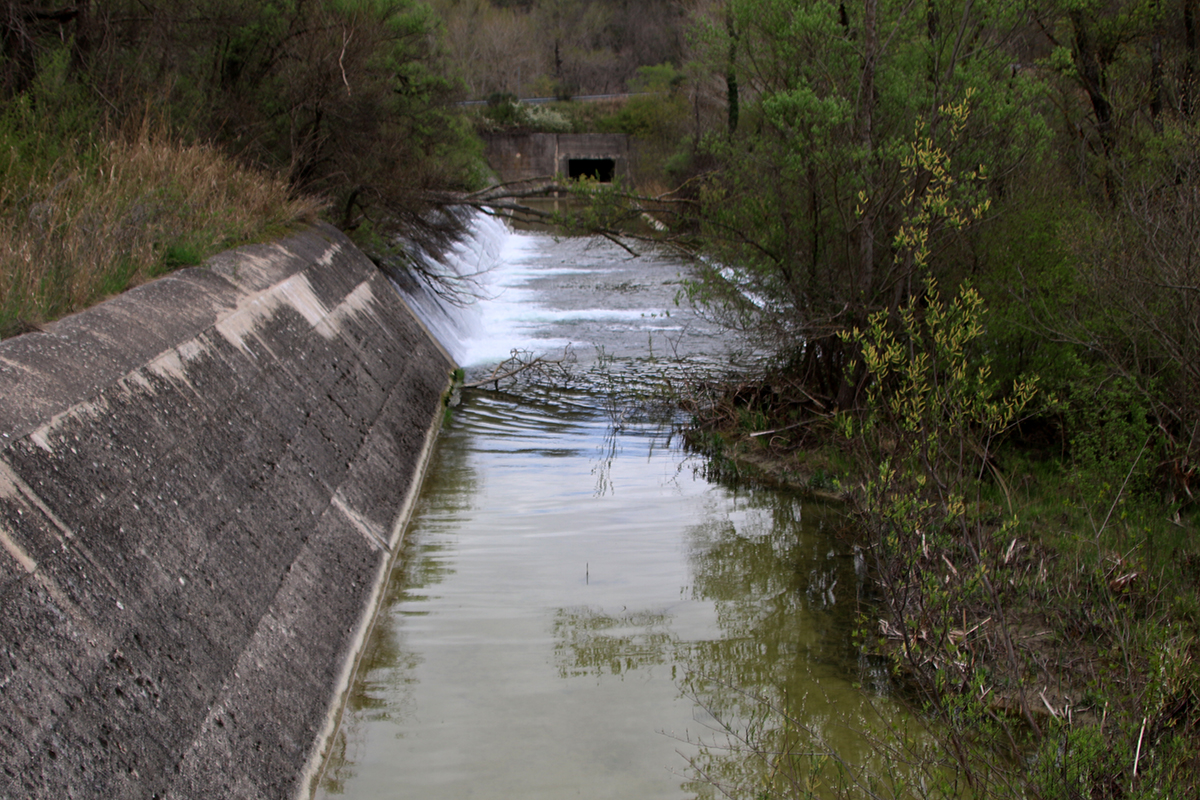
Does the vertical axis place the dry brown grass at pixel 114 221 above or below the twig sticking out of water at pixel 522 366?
above

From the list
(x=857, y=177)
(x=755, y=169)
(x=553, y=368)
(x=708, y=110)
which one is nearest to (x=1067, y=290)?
(x=857, y=177)

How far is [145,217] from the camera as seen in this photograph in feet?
29.0

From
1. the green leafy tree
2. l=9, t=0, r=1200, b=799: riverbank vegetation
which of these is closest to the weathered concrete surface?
l=9, t=0, r=1200, b=799: riverbank vegetation

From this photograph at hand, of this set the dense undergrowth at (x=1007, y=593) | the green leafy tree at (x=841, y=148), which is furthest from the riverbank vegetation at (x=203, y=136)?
the green leafy tree at (x=841, y=148)

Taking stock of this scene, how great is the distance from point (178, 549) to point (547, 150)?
5328 cm

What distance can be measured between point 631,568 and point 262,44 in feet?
39.1

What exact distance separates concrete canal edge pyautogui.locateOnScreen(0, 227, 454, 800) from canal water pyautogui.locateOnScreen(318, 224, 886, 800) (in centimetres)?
39

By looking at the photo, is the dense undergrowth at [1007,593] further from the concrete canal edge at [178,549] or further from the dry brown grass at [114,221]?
the dry brown grass at [114,221]

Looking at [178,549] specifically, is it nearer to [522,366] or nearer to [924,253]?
[924,253]

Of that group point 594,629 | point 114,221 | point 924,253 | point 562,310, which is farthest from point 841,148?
point 562,310

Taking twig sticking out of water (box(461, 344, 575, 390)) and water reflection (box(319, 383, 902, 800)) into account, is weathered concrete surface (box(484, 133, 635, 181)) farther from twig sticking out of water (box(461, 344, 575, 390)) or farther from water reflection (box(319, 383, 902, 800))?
water reflection (box(319, 383, 902, 800))

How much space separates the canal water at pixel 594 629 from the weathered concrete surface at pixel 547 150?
45.9 m

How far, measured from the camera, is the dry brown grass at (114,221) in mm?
6484

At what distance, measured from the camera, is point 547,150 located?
56125 mm
